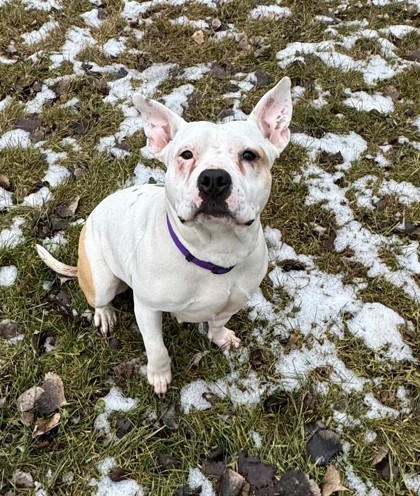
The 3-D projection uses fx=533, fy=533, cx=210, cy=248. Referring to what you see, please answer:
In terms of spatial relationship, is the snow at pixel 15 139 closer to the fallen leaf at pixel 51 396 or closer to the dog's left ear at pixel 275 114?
the fallen leaf at pixel 51 396

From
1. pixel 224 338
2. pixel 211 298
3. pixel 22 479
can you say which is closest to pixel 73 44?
pixel 224 338

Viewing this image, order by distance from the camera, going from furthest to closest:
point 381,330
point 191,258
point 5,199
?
point 5,199 < point 381,330 < point 191,258

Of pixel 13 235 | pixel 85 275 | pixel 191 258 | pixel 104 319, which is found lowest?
pixel 104 319

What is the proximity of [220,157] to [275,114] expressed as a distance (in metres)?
0.63

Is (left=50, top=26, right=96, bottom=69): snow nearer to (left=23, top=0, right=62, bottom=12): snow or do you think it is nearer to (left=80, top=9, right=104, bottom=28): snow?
(left=80, top=9, right=104, bottom=28): snow

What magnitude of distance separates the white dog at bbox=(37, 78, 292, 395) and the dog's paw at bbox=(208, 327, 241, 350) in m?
0.20

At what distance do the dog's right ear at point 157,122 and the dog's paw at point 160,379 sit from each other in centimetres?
143

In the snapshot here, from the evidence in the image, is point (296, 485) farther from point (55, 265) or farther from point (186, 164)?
point (55, 265)

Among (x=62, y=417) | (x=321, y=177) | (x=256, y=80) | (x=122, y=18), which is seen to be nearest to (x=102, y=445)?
(x=62, y=417)

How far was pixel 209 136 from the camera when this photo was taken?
2.67 metres

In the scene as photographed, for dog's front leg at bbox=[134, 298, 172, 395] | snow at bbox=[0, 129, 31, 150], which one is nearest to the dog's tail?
dog's front leg at bbox=[134, 298, 172, 395]

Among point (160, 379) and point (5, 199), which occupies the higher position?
point (5, 199)

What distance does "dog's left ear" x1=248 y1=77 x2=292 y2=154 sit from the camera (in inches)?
115

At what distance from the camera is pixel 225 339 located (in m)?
3.75
